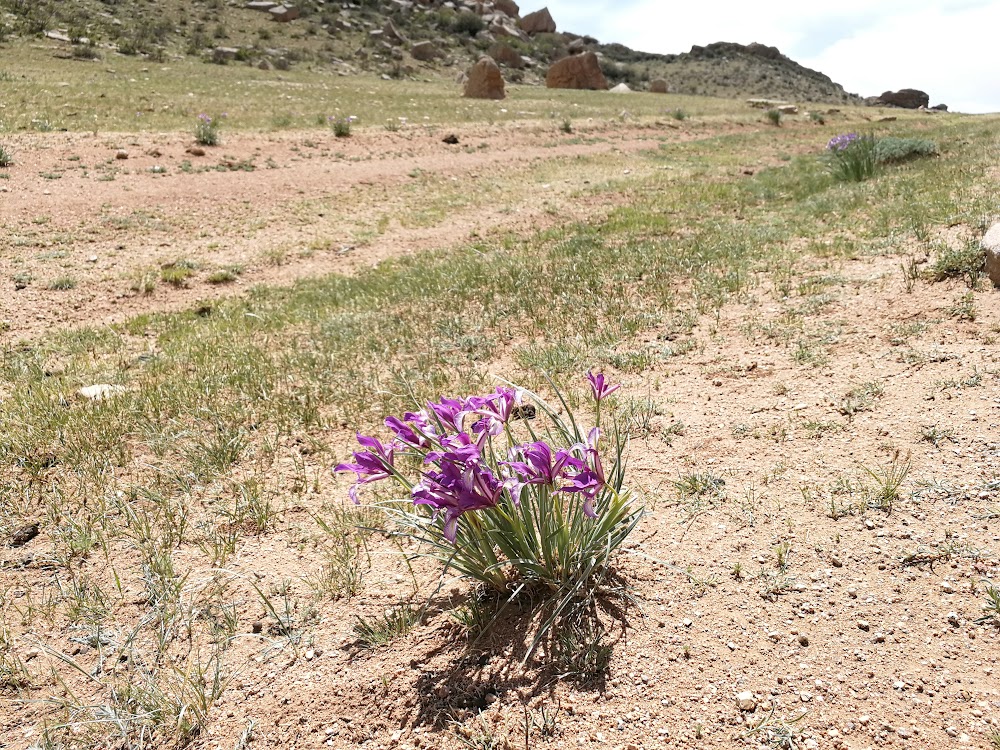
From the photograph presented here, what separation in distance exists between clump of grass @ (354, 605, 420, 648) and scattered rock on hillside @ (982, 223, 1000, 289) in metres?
4.84

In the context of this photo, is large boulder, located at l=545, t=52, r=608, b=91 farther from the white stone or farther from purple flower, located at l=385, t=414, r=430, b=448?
the white stone

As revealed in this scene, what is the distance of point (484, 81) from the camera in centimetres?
3098

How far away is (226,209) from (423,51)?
39408mm

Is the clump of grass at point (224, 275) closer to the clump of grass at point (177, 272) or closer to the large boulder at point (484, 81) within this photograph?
the clump of grass at point (177, 272)

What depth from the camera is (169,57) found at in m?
30.3

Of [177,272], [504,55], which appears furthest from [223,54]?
[177,272]

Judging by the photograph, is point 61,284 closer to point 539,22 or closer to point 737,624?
point 737,624

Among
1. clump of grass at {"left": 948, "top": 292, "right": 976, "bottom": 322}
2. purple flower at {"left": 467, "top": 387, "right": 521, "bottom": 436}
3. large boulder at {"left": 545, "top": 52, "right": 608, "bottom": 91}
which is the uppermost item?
large boulder at {"left": 545, "top": 52, "right": 608, "bottom": 91}

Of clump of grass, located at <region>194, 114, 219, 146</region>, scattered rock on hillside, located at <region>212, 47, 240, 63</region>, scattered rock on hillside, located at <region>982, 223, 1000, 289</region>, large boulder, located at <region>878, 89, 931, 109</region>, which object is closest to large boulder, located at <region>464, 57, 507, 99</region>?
scattered rock on hillside, located at <region>212, 47, 240, 63</region>

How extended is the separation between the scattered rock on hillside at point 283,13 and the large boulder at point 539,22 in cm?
3429

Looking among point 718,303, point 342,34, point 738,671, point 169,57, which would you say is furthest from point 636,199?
point 342,34

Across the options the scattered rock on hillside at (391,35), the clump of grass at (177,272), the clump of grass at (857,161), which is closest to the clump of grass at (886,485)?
the clump of grass at (177,272)

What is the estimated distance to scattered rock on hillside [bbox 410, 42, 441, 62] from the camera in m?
45.5

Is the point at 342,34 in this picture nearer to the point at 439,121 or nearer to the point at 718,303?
the point at 439,121
